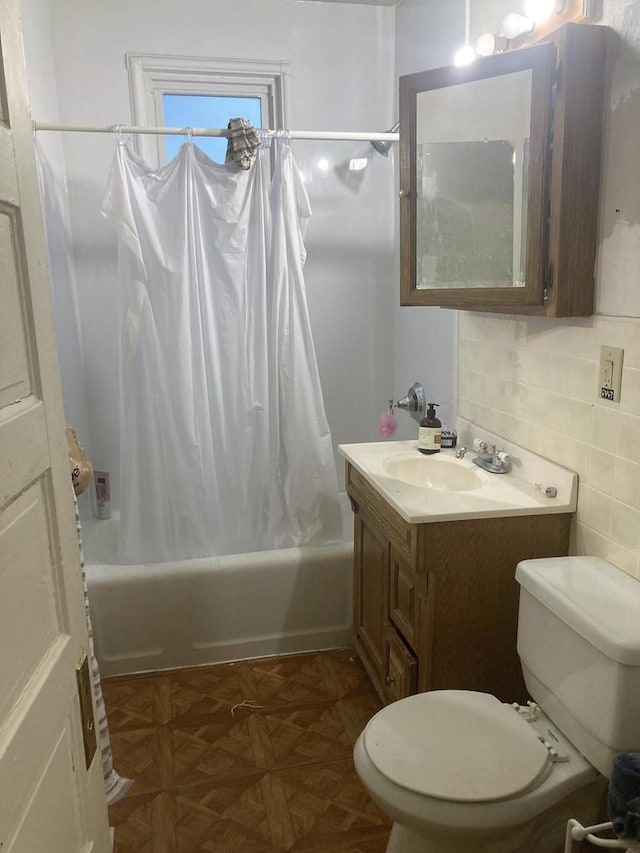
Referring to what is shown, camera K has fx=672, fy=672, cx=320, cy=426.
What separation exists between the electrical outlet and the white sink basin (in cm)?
25

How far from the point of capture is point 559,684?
146 centimetres

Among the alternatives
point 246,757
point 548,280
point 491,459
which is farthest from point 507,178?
point 246,757

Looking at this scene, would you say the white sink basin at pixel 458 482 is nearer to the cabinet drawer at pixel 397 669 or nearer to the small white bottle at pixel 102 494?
the cabinet drawer at pixel 397 669

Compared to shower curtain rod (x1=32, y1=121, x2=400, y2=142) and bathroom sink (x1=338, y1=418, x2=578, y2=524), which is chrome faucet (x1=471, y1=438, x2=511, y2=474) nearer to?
bathroom sink (x1=338, y1=418, x2=578, y2=524)

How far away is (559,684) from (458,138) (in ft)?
4.83

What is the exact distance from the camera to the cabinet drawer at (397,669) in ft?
6.14

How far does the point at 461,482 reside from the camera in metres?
2.13

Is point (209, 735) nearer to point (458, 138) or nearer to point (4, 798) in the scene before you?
point (4, 798)

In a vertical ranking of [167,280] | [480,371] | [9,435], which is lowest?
[480,371]

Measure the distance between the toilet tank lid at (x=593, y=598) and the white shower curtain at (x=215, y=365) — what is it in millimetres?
1196

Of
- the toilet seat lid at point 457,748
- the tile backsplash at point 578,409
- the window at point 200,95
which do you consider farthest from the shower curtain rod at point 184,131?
the toilet seat lid at point 457,748

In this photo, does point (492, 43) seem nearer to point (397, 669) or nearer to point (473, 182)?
point (473, 182)

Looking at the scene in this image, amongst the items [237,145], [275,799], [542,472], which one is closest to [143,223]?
[237,145]

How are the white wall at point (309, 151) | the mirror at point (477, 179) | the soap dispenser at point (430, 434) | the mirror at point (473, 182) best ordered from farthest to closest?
1. the white wall at point (309, 151)
2. the soap dispenser at point (430, 434)
3. the mirror at point (473, 182)
4. the mirror at point (477, 179)
